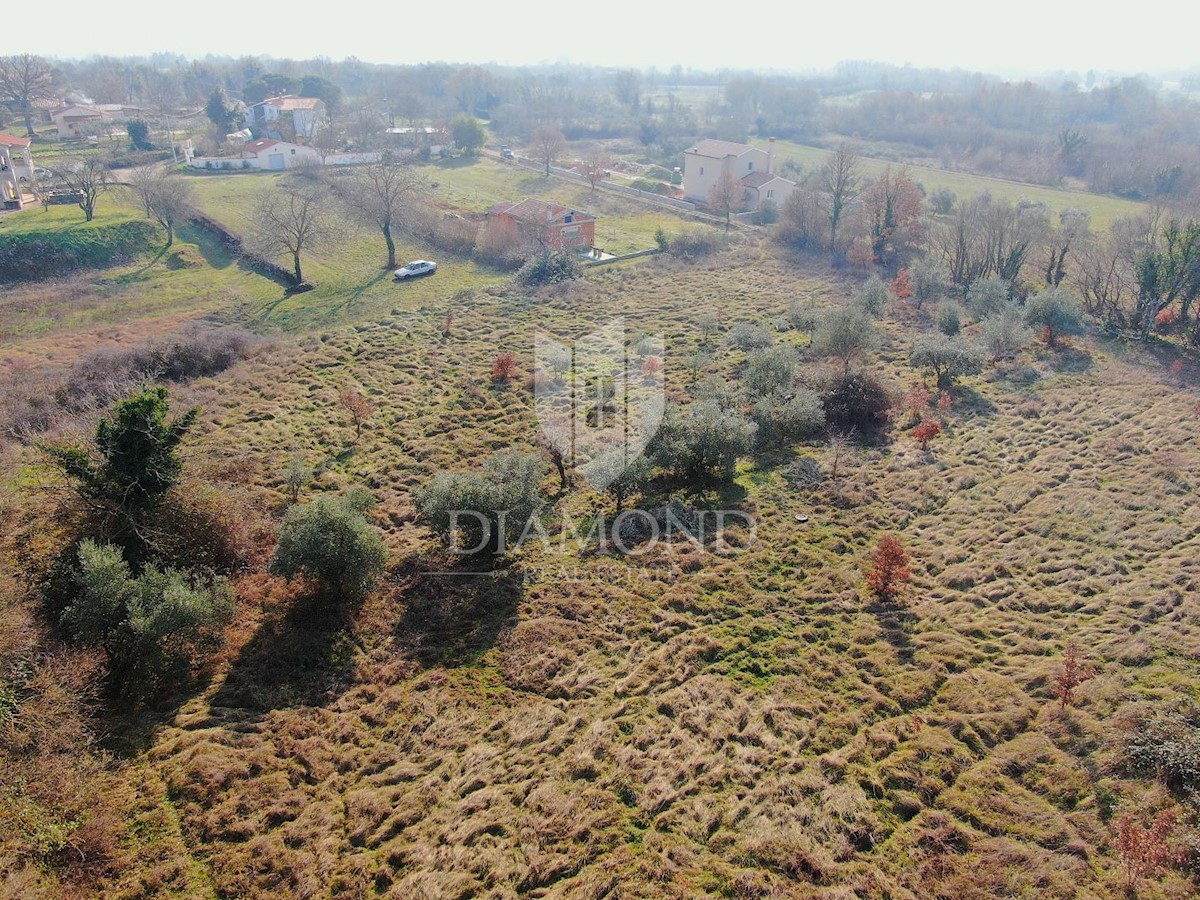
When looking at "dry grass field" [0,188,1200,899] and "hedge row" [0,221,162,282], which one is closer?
"dry grass field" [0,188,1200,899]

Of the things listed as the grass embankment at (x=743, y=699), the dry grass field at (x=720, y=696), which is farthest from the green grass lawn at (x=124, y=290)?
the grass embankment at (x=743, y=699)

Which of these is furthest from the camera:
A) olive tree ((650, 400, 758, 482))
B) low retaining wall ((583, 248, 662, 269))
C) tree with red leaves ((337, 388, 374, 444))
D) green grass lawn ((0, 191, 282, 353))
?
low retaining wall ((583, 248, 662, 269))

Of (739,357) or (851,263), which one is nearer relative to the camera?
(739,357)

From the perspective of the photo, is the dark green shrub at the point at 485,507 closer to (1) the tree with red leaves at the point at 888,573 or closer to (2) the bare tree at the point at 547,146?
(1) the tree with red leaves at the point at 888,573

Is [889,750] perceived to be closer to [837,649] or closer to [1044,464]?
[837,649]

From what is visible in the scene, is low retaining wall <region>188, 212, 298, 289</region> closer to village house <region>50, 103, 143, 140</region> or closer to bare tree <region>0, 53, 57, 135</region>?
village house <region>50, 103, 143, 140</region>

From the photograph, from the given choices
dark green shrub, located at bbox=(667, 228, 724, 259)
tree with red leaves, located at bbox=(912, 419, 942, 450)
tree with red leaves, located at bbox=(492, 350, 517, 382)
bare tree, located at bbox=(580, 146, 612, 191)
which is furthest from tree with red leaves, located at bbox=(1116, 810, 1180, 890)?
bare tree, located at bbox=(580, 146, 612, 191)

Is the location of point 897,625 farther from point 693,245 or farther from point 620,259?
point 693,245

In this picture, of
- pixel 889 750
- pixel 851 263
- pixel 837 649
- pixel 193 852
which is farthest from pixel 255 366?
pixel 851 263
